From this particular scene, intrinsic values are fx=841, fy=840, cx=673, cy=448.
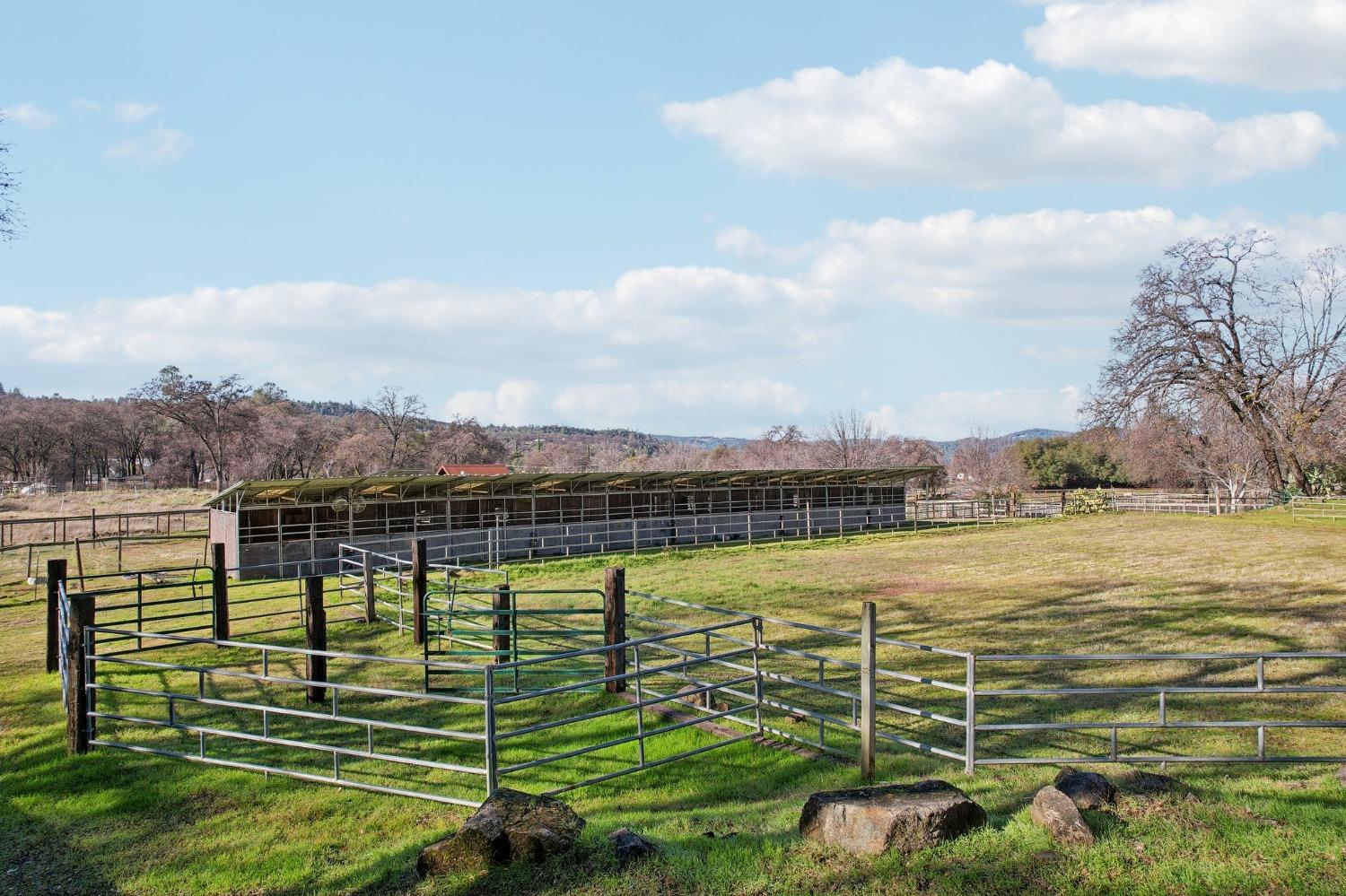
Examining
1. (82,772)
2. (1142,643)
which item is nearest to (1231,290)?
(1142,643)

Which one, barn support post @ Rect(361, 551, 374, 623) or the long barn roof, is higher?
the long barn roof

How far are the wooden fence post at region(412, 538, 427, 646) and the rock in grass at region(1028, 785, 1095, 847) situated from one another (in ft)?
33.8

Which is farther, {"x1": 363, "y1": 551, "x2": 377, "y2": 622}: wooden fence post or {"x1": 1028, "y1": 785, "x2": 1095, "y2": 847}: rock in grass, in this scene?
{"x1": 363, "y1": 551, "x2": 377, "y2": 622}: wooden fence post

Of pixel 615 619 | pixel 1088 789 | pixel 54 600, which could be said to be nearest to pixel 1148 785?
pixel 1088 789

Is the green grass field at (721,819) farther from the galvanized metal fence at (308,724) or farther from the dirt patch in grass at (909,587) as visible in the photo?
the dirt patch in grass at (909,587)

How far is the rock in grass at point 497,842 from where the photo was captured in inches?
215

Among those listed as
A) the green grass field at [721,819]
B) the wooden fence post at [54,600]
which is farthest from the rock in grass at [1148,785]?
the wooden fence post at [54,600]

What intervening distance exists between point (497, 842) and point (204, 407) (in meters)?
70.0

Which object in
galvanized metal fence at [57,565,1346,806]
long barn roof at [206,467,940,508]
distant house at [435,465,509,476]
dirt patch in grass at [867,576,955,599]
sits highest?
distant house at [435,465,509,476]

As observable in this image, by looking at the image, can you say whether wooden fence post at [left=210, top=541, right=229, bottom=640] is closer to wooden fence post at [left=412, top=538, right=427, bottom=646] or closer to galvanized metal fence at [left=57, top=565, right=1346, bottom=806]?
galvanized metal fence at [left=57, top=565, right=1346, bottom=806]

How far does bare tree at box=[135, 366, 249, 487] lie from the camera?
64250mm

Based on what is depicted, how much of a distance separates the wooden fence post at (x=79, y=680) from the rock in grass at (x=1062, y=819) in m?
8.94

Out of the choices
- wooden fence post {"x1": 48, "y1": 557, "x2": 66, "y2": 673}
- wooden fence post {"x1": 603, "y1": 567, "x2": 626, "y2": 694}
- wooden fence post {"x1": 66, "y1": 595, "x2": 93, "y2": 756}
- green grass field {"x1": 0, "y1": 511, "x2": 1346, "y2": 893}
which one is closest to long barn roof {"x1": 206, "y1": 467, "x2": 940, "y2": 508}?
green grass field {"x1": 0, "y1": 511, "x2": 1346, "y2": 893}

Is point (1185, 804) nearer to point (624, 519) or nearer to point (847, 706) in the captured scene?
point (847, 706)
